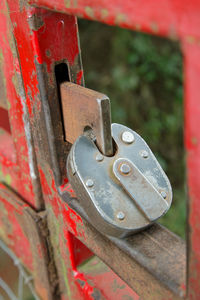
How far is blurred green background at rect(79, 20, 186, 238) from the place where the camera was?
4039mm

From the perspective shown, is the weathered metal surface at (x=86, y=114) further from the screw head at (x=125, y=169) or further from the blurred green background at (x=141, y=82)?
the blurred green background at (x=141, y=82)

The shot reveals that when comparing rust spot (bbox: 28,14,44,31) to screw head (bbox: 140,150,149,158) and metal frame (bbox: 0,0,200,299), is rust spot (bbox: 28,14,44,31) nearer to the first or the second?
metal frame (bbox: 0,0,200,299)

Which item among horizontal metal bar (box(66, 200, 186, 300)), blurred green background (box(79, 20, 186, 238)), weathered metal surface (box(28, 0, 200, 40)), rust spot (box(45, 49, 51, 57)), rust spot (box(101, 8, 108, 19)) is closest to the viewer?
weathered metal surface (box(28, 0, 200, 40))

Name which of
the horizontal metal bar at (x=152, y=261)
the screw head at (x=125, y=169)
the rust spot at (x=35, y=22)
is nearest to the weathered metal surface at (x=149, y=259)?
the horizontal metal bar at (x=152, y=261)

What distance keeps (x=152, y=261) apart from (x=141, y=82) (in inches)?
143

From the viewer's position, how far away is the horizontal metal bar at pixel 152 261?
675 millimetres

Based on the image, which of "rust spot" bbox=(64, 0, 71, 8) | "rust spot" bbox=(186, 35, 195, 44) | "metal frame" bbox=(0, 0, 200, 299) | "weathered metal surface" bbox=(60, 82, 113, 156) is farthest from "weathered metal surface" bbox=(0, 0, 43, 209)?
"rust spot" bbox=(186, 35, 195, 44)

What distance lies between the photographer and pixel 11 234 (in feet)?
4.38

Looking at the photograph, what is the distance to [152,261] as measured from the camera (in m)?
0.71

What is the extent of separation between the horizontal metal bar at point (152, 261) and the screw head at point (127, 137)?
0.53 feet

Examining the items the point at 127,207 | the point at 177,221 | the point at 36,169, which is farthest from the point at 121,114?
the point at 127,207

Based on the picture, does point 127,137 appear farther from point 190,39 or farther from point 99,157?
point 190,39

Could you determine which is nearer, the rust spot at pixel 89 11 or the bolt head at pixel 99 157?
the rust spot at pixel 89 11

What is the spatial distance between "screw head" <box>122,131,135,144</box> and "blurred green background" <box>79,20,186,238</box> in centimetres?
318
